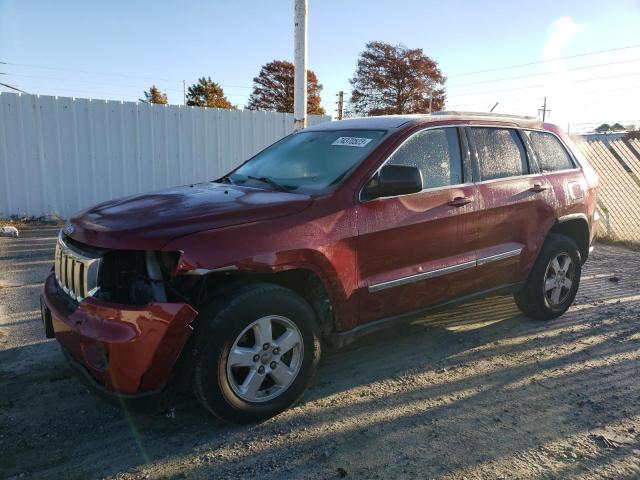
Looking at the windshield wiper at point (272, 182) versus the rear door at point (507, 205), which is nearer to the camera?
the windshield wiper at point (272, 182)

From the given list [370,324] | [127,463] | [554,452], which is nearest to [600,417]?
[554,452]

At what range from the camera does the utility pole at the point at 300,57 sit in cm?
842

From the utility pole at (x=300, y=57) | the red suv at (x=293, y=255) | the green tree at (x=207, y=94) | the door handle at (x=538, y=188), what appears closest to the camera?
the red suv at (x=293, y=255)

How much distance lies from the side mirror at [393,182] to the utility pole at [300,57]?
515 centimetres

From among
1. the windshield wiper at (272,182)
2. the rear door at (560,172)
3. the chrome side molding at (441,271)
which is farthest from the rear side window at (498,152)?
the windshield wiper at (272,182)

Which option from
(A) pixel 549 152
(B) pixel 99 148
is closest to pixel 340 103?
(B) pixel 99 148

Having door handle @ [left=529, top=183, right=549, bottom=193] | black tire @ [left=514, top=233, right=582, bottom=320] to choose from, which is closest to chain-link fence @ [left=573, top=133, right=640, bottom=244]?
black tire @ [left=514, top=233, right=582, bottom=320]

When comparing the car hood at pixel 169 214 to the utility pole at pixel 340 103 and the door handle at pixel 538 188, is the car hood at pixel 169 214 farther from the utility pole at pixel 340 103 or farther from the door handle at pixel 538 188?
the utility pole at pixel 340 103

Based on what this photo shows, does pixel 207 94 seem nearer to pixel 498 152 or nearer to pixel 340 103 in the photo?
pixel 340 103

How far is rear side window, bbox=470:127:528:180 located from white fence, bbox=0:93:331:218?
778 centimetres

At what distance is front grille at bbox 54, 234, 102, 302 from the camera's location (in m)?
2.78

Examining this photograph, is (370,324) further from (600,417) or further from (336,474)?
(600,417)

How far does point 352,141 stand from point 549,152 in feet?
7.43

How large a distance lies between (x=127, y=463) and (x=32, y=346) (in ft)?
6.48
